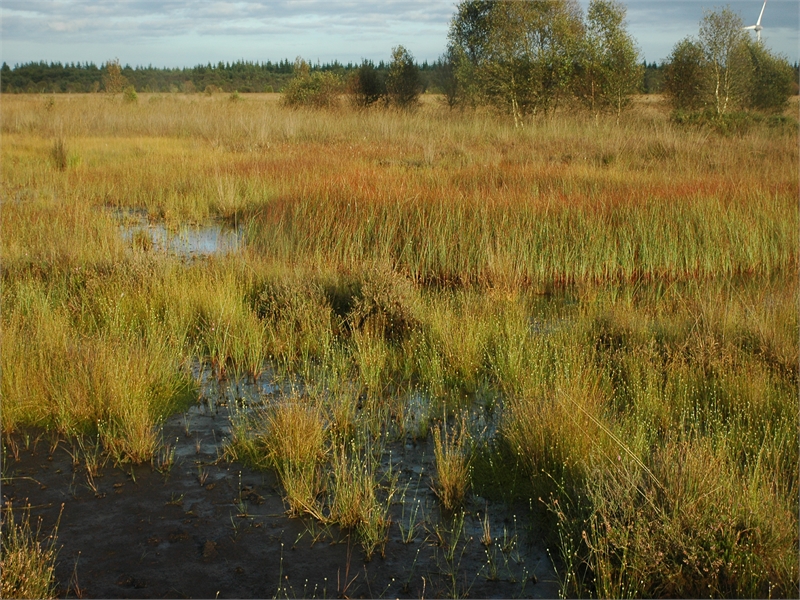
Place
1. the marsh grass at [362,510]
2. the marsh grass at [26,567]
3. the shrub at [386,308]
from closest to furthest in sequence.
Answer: the marsh grass at [26,567] → the marsh grass at [362,510] → the shrub at [386,308]

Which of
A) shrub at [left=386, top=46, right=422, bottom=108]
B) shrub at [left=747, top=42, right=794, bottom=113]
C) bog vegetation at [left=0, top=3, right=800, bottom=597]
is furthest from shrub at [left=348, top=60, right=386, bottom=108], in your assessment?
bog vegetation at [left=0, top=3, right=800, bottom=597]

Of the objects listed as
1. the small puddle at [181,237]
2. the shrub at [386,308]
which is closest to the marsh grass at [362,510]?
the shrub at [386,308]

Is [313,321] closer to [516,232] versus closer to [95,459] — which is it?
[95,459]

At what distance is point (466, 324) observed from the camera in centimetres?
612

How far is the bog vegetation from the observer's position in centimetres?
Answer: 347

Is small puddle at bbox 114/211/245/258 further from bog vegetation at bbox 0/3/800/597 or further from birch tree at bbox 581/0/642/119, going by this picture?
birch tree at bbox 581/0/642/119

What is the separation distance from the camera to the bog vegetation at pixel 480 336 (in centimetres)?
347

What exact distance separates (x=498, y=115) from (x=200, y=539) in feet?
74.7

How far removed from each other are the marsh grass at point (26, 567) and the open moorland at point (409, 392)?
0.07 ft

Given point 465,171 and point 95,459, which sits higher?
point 465,171

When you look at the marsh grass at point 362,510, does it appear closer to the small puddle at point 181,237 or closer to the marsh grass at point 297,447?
the marsh grass at point 297,447

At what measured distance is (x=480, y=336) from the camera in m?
6.02

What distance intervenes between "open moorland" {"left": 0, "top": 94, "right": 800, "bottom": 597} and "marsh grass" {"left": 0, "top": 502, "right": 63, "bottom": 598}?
0.02 m

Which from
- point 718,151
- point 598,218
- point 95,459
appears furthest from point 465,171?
point 95,459
